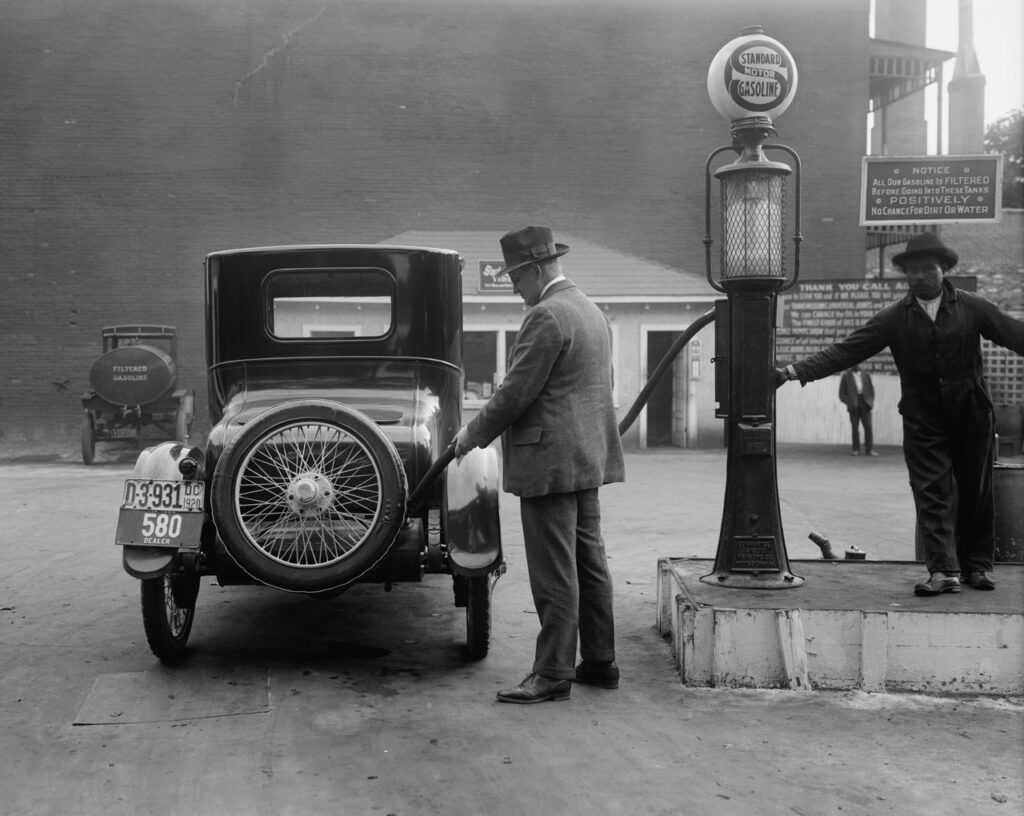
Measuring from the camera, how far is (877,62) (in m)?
25.8

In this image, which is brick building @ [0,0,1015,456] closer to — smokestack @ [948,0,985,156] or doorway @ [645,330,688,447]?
doorway @ [645,330,688,447]

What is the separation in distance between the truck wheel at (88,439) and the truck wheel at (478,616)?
1395 centimetres

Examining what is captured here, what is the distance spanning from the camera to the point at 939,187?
1914cm

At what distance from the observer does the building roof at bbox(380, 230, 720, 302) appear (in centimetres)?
2106

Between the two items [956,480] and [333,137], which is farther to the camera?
[333,137]

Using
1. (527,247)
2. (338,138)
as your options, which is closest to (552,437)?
(527,247)

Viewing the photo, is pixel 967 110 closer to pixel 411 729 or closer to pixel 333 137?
pixel 333 137

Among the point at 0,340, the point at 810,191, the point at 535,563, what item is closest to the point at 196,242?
the point at 0,340

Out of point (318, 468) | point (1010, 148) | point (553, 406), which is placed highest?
point (1010, 148)

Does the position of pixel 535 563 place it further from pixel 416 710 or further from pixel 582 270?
pixel 582 270

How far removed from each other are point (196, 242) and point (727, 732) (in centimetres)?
1994

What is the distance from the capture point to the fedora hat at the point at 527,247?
4637 mm

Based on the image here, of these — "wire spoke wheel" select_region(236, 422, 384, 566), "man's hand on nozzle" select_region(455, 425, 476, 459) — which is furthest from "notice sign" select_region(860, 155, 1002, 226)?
"wire spoke wheel" select_region(236, 422, 384, 566)

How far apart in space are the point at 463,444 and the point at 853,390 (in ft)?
52.4
